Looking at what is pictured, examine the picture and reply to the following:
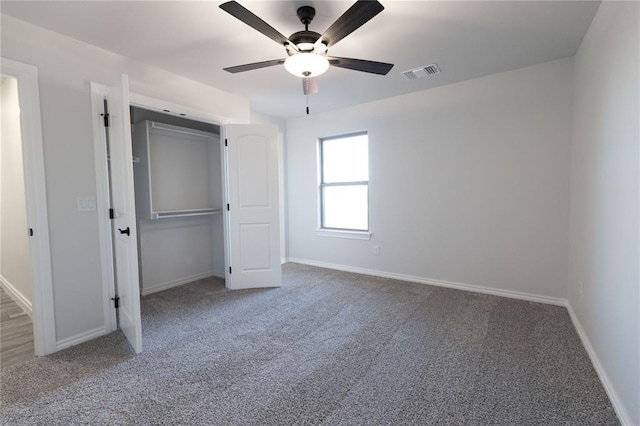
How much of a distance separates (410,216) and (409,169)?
64 cm

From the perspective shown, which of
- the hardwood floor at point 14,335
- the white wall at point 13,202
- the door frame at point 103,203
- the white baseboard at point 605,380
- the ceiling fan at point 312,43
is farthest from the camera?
the white wall at point 13,202

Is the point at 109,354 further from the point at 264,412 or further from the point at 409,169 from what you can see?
the point at 409,169

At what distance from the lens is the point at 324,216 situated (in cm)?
503

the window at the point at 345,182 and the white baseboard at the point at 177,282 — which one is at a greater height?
the window at the point at 345,182

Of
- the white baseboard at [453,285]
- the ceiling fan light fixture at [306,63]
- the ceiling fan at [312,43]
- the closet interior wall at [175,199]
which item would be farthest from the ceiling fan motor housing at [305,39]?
the white baseboard at [453,285]

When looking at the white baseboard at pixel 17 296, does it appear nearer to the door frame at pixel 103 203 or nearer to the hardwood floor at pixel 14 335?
the hardwood floor at pixel 14 335

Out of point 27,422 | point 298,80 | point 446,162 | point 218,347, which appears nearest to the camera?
point 27,422

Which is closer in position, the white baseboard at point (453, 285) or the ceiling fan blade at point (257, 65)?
the ceiling fan blade at point (257, 65)

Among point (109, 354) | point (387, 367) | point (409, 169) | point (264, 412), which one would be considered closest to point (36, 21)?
point (109, 354)

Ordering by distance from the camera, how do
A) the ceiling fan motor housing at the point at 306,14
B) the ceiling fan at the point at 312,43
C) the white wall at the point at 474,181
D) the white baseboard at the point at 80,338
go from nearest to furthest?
the ceiling fan at the point at 312,43 < the ceiling fan motor housing at the point at 306,14 < the white baseboard at the point at 80,338 < the white wall at the point at 474,181

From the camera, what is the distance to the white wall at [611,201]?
5.07ft

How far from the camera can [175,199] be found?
405 cm

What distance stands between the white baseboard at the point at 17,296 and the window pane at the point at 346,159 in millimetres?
3971

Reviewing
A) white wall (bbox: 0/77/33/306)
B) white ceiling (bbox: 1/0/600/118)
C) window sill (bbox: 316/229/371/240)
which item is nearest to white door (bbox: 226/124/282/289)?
white ceiling (bbox: 1/0/600/118)
